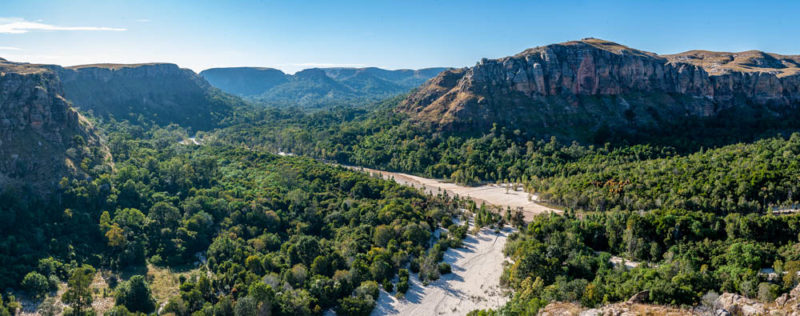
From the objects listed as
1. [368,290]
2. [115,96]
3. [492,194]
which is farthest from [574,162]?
[115,96]

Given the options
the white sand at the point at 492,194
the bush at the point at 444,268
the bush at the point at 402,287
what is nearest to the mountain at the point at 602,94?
the white sand at the point at 492,194

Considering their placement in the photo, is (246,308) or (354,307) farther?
(354,307)

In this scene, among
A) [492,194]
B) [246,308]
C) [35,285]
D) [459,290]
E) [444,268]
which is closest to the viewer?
[246,308]

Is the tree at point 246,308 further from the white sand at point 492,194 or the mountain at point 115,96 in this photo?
the mountain at point 115,96

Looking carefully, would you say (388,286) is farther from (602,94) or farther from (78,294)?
(602,94)

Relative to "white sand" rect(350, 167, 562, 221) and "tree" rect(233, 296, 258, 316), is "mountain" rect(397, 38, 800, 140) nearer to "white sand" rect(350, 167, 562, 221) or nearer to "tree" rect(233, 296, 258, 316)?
"white sand" rect(350, 167, 562, 221)

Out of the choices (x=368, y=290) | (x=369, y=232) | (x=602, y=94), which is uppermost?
(x=602, y=94)

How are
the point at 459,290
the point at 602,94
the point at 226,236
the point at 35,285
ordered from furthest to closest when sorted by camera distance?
the point at 602,94
the point at 226,236
the point at 459,290
the point at 35,285
